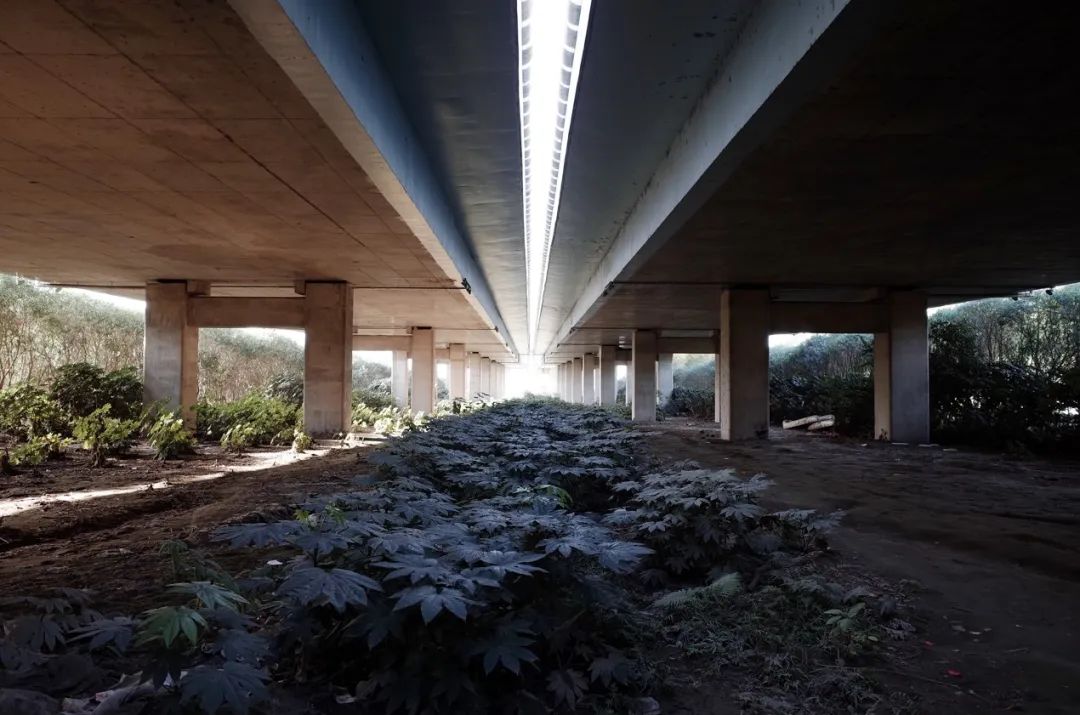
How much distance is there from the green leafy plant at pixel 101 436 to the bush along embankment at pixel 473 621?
7849mm

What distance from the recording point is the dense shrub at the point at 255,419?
580 inches

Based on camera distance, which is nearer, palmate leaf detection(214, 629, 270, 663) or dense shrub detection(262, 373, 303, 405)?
palmate leaf detection(214, 629, 270, 663)

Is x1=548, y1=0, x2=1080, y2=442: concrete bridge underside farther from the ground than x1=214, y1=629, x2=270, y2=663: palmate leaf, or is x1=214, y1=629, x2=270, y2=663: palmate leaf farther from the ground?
x1=548, y1=0, x2=1080, y2=442: concrete bridge underside

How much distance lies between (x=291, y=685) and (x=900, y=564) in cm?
452

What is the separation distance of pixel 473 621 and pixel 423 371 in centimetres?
2549

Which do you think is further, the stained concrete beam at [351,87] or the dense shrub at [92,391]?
the dense shrub at [92,391]

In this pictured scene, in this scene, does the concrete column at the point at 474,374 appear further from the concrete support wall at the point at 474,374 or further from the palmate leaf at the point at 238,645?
the palmate leaf at the point at 238,645

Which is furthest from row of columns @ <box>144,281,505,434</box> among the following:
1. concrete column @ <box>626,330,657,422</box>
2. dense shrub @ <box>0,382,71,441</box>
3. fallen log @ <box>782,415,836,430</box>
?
fallen log @ <box>782,415,836,430</box>

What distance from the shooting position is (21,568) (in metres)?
4.69

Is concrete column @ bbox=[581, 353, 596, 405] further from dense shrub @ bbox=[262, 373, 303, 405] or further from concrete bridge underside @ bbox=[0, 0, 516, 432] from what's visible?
concrete bridge underside @ bbox=[0, 0, 516, 432]

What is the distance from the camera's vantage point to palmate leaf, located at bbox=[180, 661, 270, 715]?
1770 mm

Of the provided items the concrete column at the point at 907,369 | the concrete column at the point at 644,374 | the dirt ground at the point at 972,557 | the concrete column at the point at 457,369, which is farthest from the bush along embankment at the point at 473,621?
the concrete column at the point at 457,369

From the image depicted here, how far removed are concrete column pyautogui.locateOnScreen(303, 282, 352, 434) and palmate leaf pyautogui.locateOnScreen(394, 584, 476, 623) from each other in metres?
14.5

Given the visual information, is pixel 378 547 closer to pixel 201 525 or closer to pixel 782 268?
pixel 201 525
